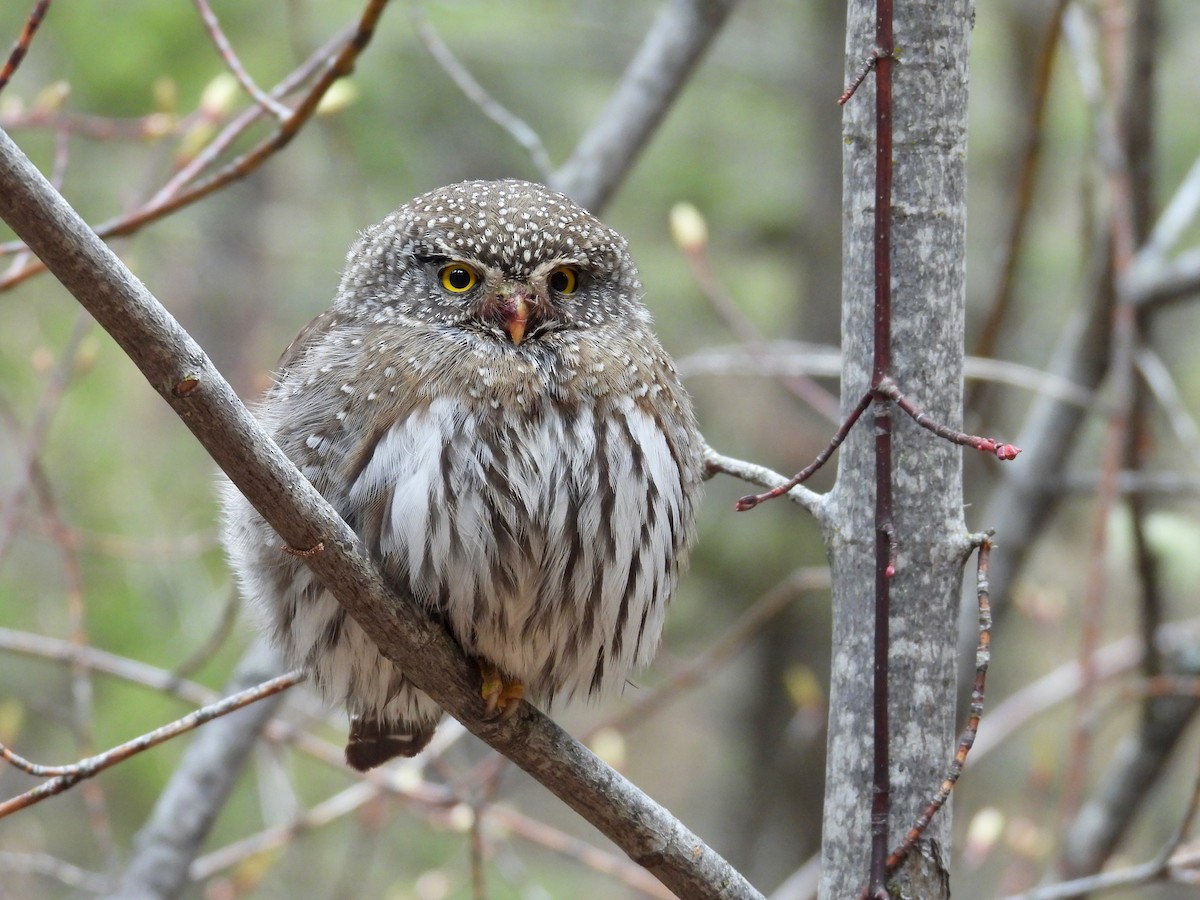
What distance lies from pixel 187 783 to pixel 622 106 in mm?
2715

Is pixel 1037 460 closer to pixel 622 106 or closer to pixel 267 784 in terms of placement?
pixel 622 106

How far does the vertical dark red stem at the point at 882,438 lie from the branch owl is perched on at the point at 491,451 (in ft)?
2.41

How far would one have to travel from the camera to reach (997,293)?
4.32 meters

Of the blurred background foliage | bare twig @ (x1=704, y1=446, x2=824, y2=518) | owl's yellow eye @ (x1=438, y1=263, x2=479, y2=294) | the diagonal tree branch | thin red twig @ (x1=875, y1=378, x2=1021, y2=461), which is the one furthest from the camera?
the blurred background foliage

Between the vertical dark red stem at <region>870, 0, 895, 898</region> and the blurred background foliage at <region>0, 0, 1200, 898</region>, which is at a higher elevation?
the blurred background foliage at <region>0, 0, 1200, 898</region>

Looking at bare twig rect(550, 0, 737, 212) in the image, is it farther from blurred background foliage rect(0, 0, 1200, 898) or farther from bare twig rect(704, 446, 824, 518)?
blurred background foliage rect(0, 0, 1200, 898)

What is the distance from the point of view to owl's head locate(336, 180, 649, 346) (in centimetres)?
300

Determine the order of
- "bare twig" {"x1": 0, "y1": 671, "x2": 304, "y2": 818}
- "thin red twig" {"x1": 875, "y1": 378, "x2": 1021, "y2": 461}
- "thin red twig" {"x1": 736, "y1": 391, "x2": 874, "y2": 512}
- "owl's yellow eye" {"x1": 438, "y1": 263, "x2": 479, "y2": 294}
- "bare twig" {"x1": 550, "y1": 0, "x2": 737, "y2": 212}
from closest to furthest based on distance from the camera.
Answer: "thin red twig" {"x1": 875, "y1": 378, "x2": 1021, "y2": 461} < "thin red twig" {"x1": 736, "y1": 391, "x2": 874, "y2": 512} < "bare twig" {"x1": 0, "y1": 671, "x2": 304, "y2": 818} < "owl's yellow eye" {"x1": 438, "y1": 263, "x2": 479, "y2": 294} < "bare twig" {"x1": 550, "y1": 0, "x2": 737, "y2": 212}

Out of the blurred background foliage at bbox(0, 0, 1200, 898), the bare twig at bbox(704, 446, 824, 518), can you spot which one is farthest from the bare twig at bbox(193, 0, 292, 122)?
the blurred background foliage at bbox(0, 0, 1200, 898)

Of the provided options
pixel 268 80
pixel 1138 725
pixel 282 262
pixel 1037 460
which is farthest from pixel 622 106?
pixel 282 262

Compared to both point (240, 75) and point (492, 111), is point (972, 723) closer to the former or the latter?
point (240, 75)

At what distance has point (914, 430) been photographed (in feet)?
7.98

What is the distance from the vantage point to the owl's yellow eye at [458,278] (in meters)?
3.07

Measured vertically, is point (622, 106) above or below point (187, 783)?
above
